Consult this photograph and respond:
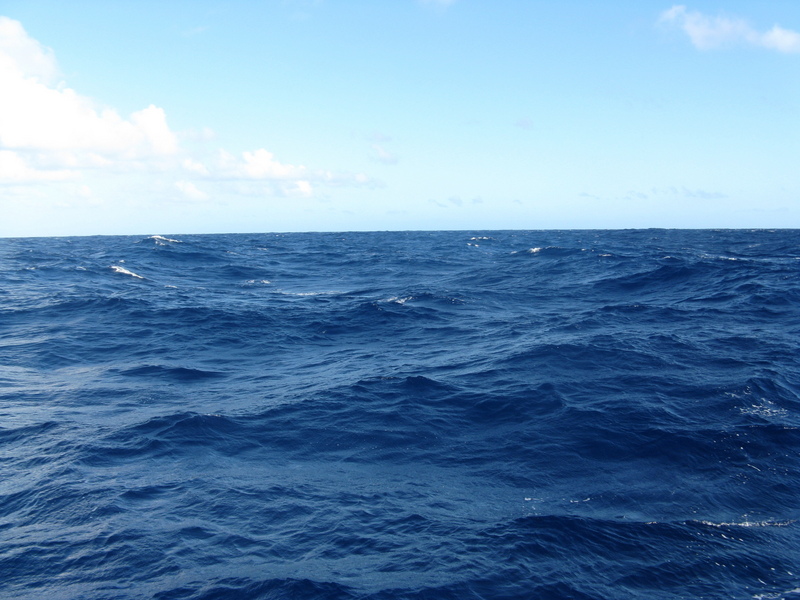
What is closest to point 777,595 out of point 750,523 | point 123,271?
point 750,523

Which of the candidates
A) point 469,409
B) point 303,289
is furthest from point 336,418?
point 303,289

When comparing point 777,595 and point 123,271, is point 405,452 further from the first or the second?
point 123,271

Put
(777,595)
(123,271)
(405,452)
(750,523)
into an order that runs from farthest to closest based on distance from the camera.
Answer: (123,271)
(405,452)
(750,523)
(777,595)

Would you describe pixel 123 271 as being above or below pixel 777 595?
above

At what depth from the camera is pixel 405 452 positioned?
1302 centimetres

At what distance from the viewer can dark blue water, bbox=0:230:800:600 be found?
856 cm

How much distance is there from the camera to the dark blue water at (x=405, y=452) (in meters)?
8.56

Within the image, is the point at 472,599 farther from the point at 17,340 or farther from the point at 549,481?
the point at 17,340

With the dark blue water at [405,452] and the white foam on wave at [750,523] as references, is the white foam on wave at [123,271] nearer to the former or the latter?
the dark blue water at [405,452]

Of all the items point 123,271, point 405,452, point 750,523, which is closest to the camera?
point 750,523

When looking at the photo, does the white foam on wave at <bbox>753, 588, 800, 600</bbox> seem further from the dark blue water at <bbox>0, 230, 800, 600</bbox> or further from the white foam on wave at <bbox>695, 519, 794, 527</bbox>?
the white foam on wave at <bbox>695, 519, 794, 527</bbox>

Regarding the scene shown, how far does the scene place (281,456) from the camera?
12.9m

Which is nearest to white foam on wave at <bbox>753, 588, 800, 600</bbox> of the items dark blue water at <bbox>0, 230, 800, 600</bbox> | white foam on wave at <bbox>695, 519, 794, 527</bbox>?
dark blue water at <bbox>0, 230, 800, 600</bbox>

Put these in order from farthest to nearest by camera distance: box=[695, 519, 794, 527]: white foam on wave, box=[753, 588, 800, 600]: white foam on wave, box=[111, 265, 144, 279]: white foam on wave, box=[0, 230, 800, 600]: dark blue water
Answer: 1. box=[111, 265, 144, 279]: white foam on wave
2. box=[695, 519, 794, 527]: white foam on wave
3. box=[0, 230, 800, 600]: dark blue water
4. box=[753, 588, 800, 600]: white foam on wave
